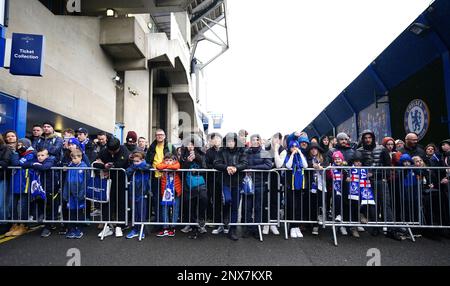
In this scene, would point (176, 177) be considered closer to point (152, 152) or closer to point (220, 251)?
point (152, 152)

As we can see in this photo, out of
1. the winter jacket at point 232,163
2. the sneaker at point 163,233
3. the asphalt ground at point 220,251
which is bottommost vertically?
the asphalt ground at point 220,251

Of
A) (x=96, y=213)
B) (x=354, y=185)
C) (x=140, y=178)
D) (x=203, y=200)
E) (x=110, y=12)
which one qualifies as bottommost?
(x=96, y=213)

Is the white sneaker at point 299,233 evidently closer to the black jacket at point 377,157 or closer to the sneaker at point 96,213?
the black jacket at point 377,157

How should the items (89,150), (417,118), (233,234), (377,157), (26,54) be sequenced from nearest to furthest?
(233,234)
(377,157)
(89,150)
(26,54)
(417,118)

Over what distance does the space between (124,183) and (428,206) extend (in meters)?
5.24

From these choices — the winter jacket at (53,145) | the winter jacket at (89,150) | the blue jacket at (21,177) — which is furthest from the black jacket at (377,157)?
the blue jacket at (21,177)

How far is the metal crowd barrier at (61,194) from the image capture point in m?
4.52

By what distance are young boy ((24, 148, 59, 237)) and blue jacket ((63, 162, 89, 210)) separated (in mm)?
235

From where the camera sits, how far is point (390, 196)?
4.78m

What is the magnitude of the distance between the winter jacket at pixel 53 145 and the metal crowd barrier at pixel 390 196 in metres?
4.76

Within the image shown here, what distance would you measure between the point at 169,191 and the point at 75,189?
5.09ft

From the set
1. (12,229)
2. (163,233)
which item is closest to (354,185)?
(163,233)

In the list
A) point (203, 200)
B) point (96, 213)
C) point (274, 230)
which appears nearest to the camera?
point (203, 200)
